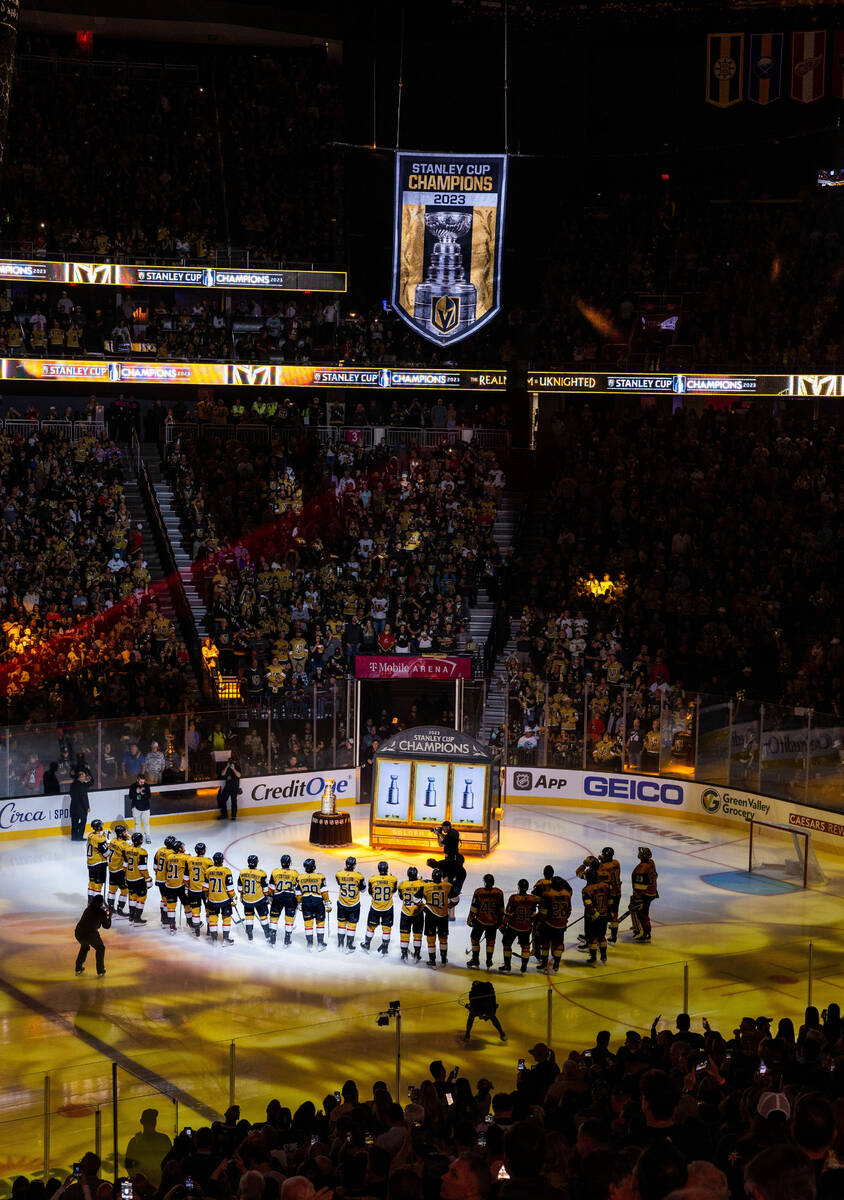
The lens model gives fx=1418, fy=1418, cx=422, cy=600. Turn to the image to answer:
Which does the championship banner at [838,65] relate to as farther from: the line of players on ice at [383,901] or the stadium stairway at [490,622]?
the line of players on ice at [383,901]

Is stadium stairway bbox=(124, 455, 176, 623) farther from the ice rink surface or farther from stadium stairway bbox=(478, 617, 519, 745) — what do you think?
stadium stairway bbox=(478, 617, 519, 745)

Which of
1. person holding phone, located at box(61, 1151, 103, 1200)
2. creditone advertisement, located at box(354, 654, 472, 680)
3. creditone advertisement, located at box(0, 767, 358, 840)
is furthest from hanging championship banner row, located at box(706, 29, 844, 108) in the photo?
person holding phone, located at box(61, 1151, 103, 1200)

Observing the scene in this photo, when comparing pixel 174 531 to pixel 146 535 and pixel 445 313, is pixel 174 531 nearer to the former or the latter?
pixel 146 535

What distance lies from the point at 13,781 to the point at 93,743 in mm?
1398

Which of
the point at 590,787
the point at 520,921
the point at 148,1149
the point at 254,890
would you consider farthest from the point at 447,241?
the point at 148,1149

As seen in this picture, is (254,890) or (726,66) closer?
(254,890)

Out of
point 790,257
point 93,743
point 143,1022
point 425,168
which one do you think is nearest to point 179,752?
point 93,743

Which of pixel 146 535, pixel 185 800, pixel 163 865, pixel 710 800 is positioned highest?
pixel 146 535

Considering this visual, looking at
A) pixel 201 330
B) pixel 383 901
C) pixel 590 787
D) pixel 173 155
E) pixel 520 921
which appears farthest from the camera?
pixel 173 155

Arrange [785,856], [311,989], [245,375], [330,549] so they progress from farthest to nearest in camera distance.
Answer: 1. [245,375]
2. [330,549]
3. [785,856]
4. [311,989]

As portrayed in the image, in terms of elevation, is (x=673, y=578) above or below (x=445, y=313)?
below

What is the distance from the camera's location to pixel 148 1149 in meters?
9.84

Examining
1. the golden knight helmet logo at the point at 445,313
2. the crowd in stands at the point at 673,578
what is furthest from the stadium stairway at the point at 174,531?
the golden knight helmet logo at the point at 445,313

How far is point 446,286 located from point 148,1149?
59.3ft
